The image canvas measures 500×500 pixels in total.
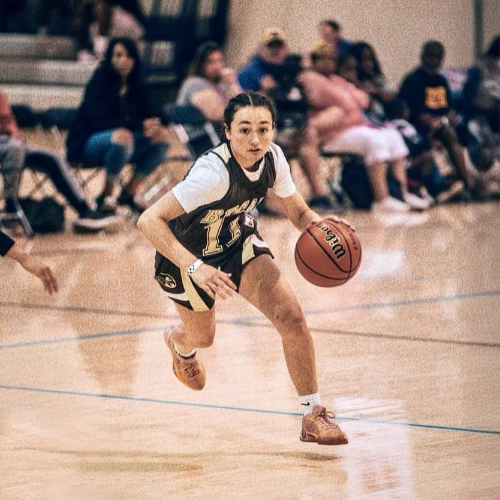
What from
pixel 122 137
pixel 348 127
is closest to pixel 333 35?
pixel 348 127

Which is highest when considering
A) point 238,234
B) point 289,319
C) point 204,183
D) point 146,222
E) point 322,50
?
point 204,183

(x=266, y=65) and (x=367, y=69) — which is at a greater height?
(x=266, y=65)

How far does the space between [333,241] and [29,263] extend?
1218 mm

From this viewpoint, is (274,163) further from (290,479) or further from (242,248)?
(290,479)

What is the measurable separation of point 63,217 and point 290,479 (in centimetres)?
703

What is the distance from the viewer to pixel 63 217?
34.9 feet

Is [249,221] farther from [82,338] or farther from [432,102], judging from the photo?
[432,102]

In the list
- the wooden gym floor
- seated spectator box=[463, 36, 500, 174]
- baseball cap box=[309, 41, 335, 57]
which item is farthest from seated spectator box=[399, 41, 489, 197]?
the wooden gym floor

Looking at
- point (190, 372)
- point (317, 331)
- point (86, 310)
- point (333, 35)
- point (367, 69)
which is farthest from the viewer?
point (333, 35)

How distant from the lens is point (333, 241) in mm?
4625

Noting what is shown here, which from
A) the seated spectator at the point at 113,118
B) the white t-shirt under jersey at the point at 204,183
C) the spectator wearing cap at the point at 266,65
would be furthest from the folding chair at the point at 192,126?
the white t-shirt under jersey at the point at 204,183

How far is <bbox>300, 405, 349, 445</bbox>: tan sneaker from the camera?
4281 mm

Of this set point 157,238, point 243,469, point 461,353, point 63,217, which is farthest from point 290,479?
point 63,217

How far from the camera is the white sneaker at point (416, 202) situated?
39.8ft
